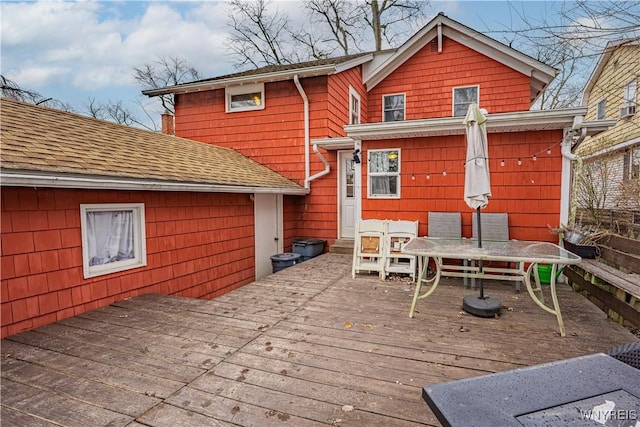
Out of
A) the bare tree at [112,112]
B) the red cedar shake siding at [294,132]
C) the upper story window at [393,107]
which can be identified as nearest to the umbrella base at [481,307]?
the red cedar shake siding at [294,132]

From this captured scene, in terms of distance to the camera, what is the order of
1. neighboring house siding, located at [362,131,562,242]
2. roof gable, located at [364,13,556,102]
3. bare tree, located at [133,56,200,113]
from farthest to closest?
1. bare tree, located at [133,56,200,113]
2. roof gable, located at [364,13,556,102]
3. neighboring house siding, located at [362,131,562,242]

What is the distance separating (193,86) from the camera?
28.6ft

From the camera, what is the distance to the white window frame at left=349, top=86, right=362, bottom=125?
9.04 m

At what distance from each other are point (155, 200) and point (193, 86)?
5179 millimetres

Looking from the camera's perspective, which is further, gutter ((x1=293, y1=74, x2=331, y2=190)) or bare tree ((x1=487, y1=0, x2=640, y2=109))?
gutter ((x1=293, y1=74, x2=331, y2=190))

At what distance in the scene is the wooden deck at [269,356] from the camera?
199 centimetres

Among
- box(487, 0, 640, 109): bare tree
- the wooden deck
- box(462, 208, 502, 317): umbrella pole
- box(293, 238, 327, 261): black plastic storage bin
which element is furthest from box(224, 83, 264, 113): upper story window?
box(462, 208, 502, 317): umbrella pole

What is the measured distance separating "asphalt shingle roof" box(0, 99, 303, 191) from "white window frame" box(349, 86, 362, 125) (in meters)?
3.23

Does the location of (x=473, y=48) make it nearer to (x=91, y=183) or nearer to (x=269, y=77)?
(x=269, y=77)

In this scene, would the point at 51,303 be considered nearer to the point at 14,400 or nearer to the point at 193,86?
the point at 14,400

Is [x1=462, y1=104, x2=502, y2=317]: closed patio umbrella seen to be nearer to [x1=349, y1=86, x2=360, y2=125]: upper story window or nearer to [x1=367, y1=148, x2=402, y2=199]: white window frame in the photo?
[x1=367, y1=148, x2=402, y2=199]: white window frame

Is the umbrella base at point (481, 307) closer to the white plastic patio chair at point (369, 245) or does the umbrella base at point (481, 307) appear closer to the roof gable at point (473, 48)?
the white plastic patio chair at point (369, 245)

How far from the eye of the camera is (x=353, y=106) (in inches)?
364

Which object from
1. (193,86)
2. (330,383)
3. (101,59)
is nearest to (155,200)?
(330,383)
